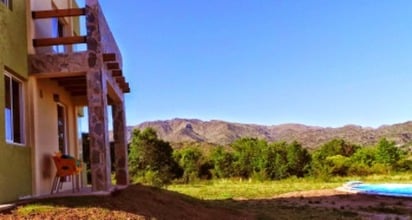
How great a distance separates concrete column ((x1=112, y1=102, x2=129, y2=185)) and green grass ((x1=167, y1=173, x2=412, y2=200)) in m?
5.43

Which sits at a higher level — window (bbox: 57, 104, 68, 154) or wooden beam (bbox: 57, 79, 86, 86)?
wooden beam (bbox: 57, 79, 86, 86)

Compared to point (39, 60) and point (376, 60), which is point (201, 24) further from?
point (39, 60)

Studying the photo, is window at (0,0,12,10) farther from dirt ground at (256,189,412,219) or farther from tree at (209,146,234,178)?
tree at (209,146,234,178)

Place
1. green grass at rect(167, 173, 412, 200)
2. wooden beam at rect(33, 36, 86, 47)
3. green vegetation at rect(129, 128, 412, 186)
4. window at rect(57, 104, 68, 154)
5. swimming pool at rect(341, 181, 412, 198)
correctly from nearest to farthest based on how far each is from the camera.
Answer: wooden beam at rect(33, 36, 86, 47) < window at rect(57, 104, 68, 154) < swimming pool at rect(341, 181, 412, 198) < green grass at rect(167, 173, 412, 200) < green vegetation at rect(129, 128, 412, 186)

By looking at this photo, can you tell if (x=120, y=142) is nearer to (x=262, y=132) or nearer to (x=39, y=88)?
(x=39, y=88)

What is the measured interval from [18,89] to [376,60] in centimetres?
3190

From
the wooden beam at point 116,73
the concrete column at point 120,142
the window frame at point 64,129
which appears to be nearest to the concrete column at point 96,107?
the wooden beam at point 116,73

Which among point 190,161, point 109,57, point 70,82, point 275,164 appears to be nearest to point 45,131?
point 70,82

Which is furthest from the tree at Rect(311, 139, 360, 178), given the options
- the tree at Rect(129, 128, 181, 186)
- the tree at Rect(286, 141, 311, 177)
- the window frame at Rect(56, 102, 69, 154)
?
the window frame at Rect(56, 102, 69, 154)

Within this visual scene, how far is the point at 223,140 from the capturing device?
100 meters

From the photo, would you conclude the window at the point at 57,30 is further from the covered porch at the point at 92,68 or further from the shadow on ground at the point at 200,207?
the shadow on ground at the point at 200,207

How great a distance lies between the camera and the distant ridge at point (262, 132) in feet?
272

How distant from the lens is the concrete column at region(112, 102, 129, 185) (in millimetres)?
16906

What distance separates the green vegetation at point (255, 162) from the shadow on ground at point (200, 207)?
1310cm
